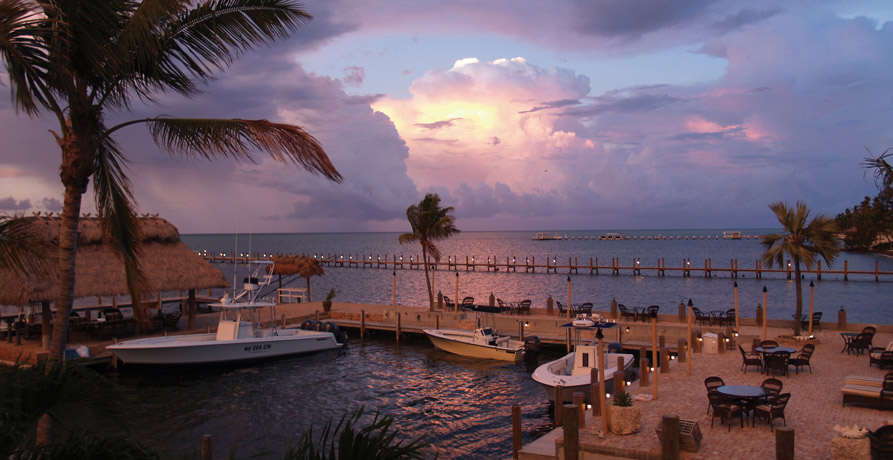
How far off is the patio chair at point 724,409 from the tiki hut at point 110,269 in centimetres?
1934

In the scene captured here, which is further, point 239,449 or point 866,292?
point 866,292

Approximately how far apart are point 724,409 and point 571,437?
3.68 metres

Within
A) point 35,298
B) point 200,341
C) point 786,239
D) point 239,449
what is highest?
point 786,239

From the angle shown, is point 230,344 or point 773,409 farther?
point 230,344

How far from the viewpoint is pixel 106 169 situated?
6.43m

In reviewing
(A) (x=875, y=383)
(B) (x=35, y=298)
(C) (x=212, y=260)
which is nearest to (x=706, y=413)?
(A) (x=875, y=383)

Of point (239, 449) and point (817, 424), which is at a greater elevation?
point (817, 424)

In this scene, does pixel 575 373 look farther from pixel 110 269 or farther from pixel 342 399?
pixel 110 269

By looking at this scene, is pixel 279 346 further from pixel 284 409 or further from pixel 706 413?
pixel 706 413

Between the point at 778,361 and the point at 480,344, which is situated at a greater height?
the point at 778,361

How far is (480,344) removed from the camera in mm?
26969

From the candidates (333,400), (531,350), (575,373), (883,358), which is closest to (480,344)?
(531,350)

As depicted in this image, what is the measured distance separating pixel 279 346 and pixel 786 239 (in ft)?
74.5

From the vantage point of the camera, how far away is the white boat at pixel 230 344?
2341cm
